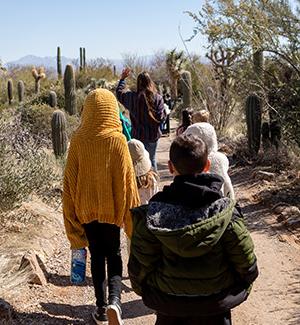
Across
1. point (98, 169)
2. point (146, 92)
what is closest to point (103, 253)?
point (98, 169)

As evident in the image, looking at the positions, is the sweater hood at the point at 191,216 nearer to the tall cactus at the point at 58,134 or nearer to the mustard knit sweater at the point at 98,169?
the mustard knit sweater at the point at 98,169

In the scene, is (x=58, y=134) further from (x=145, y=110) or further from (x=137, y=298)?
(x=137, y=298)

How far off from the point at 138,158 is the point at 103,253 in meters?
1.11

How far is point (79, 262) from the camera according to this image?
15.7 ft

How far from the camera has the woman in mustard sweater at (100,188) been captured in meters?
4.54

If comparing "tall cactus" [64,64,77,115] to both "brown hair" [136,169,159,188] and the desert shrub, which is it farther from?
"brown hair" [136,169,159,188]

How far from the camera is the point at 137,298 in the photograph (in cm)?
547

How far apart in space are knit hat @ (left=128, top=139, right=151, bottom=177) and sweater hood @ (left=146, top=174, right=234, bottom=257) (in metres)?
2.27

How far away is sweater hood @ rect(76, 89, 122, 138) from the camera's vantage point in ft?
14.9

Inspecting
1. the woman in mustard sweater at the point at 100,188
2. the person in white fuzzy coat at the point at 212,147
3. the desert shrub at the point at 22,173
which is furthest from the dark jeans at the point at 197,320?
the desert shrub at the point at 22,173

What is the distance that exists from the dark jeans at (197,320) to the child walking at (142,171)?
2289mm

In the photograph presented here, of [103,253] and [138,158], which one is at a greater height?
[138,158]

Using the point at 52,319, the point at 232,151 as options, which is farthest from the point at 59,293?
the point at 232,151

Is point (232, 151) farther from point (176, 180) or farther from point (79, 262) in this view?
point (176, 180)
